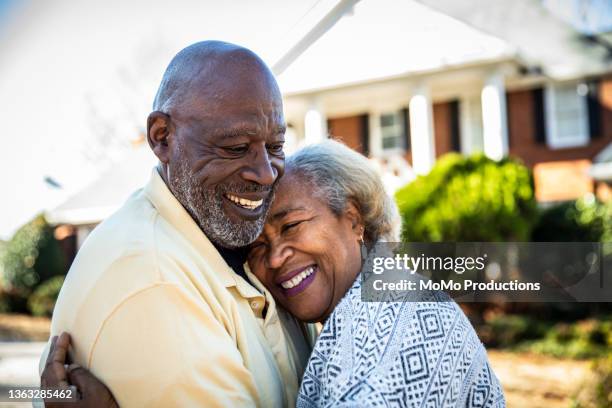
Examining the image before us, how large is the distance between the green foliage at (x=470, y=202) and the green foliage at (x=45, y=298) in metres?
10.7

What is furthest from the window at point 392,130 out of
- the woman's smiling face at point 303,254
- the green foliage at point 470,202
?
the woman's smiling face at point 303,254

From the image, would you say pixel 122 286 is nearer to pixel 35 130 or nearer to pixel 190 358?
pixel 190 358

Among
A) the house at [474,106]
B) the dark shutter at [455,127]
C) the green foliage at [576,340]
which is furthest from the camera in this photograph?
the dark shutter at [455,127]

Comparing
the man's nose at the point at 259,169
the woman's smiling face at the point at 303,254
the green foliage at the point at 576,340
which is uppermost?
the man's nose at the point at 259,169

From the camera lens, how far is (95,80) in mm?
7340

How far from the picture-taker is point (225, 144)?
2342mm

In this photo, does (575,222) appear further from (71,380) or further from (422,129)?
(71,380)

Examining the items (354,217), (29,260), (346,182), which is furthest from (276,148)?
(29,260)

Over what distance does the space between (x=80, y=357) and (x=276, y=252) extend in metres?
0.93

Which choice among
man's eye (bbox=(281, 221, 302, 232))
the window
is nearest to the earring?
man's eye (bbox=(281, 221, 302, 232))

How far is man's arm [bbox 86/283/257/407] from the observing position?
1.93m

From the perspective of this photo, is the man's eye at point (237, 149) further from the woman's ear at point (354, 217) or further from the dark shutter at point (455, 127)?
the dark shutter at point (455, 127)

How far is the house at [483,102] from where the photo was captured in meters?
14.8

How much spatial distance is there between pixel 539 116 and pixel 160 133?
16459 millimetres
